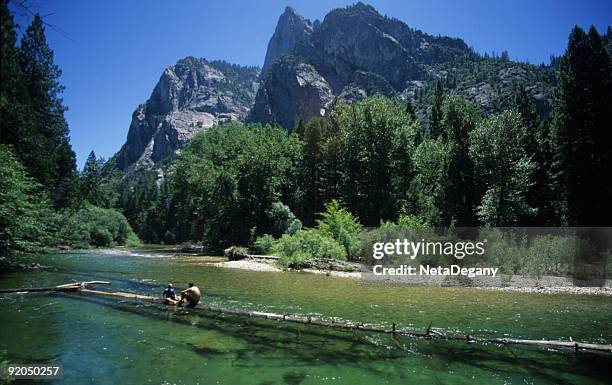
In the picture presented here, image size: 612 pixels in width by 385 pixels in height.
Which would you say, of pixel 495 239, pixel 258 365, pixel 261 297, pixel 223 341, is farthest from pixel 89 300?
pixel 495 239

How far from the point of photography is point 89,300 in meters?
18.1

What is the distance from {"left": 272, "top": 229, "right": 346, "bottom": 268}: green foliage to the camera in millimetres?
33656

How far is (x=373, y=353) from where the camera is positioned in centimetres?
1142

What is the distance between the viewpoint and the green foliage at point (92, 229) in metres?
53.2

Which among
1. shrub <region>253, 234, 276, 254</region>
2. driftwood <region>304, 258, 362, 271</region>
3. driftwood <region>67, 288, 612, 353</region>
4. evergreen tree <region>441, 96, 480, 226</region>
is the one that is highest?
evergreen tree <region>441, 96, 480, 226</region>

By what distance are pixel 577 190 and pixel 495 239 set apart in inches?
435

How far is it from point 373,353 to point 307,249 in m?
24.2

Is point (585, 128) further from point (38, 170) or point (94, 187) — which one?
point (94, 187)

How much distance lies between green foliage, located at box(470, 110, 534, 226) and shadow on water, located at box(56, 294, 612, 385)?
86.4ft

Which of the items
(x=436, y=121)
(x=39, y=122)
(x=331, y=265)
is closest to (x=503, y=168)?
(x=331, y=265)

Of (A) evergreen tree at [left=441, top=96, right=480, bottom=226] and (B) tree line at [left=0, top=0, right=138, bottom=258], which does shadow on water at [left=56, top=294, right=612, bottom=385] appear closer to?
(B) tree line at [left=0, top=0, right=138, bottom=258]

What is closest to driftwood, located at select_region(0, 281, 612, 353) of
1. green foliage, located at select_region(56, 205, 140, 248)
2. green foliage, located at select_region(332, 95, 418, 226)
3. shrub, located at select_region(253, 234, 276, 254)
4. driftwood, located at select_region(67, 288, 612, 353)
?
driftwood, located at select_region(67, 288, 612, 353)

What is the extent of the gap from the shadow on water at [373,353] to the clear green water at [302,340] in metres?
0.03

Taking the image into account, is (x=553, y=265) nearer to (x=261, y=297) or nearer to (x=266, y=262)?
(x=261, y=297)
